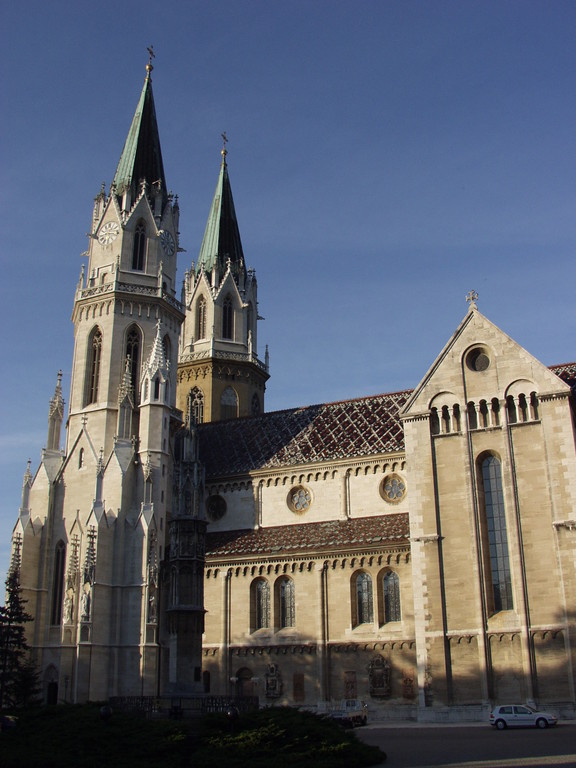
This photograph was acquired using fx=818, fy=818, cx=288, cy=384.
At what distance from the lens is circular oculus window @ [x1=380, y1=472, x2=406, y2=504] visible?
1753 inches

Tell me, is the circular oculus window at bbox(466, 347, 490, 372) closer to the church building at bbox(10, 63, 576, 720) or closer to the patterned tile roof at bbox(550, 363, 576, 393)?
the church building at bbox(10, 63, 576, 720)

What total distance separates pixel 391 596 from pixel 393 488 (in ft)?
20.6

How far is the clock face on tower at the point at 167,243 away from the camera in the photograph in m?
54.3

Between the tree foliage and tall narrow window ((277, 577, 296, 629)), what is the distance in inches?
494

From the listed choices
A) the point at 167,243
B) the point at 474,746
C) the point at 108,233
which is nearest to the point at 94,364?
the point at 108,233

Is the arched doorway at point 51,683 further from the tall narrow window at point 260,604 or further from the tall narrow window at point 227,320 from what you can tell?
the tall narrow window at point 227,320

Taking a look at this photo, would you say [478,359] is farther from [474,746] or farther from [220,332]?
[220,332]

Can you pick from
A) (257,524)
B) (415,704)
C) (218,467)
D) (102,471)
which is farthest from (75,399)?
(415,704)

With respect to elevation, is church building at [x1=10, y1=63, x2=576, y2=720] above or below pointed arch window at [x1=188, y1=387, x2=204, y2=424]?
below

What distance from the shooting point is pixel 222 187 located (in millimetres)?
70750

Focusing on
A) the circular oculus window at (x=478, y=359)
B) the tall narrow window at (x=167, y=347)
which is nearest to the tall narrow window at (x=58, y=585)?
the tall narrow window at (x=167, y=347)

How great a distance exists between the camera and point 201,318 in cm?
6619

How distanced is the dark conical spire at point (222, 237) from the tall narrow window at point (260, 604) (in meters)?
30.5

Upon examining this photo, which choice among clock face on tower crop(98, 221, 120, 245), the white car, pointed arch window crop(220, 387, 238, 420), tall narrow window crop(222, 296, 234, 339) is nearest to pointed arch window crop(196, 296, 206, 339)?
tall narrow window crop(222, 296, 234, 339)
